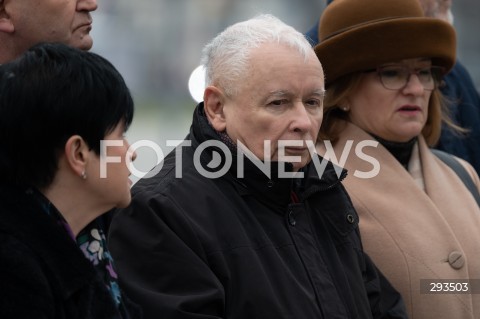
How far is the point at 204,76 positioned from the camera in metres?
3.28

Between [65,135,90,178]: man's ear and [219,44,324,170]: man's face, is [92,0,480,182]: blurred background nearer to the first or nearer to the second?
[219,44,324,170]: man's face

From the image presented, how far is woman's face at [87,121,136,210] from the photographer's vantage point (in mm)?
2432

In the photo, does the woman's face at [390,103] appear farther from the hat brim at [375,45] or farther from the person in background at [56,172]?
the person in background at [56,172]

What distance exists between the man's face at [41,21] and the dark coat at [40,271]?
72cm

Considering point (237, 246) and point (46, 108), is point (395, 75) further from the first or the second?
point (46, 108)

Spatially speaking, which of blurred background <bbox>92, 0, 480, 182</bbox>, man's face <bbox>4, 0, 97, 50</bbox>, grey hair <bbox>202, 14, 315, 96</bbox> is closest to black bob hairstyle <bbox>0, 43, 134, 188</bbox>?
man's face <bbox>4, 0, 97, 50</bbox>

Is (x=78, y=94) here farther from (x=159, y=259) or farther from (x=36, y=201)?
(x=159, y=259)

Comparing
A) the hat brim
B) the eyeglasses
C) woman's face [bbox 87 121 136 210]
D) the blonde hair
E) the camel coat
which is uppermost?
the hat brim

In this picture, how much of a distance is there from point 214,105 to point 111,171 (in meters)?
0.75

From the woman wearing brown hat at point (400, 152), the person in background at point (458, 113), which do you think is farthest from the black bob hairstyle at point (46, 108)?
the person in background at point (458, 113)

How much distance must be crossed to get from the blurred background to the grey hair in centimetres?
746

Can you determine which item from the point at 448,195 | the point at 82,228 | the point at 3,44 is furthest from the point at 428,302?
the point at 3,44

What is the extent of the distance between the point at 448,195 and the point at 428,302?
0.49 metres

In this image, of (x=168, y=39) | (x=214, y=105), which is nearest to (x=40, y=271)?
(x=214, y=105)
